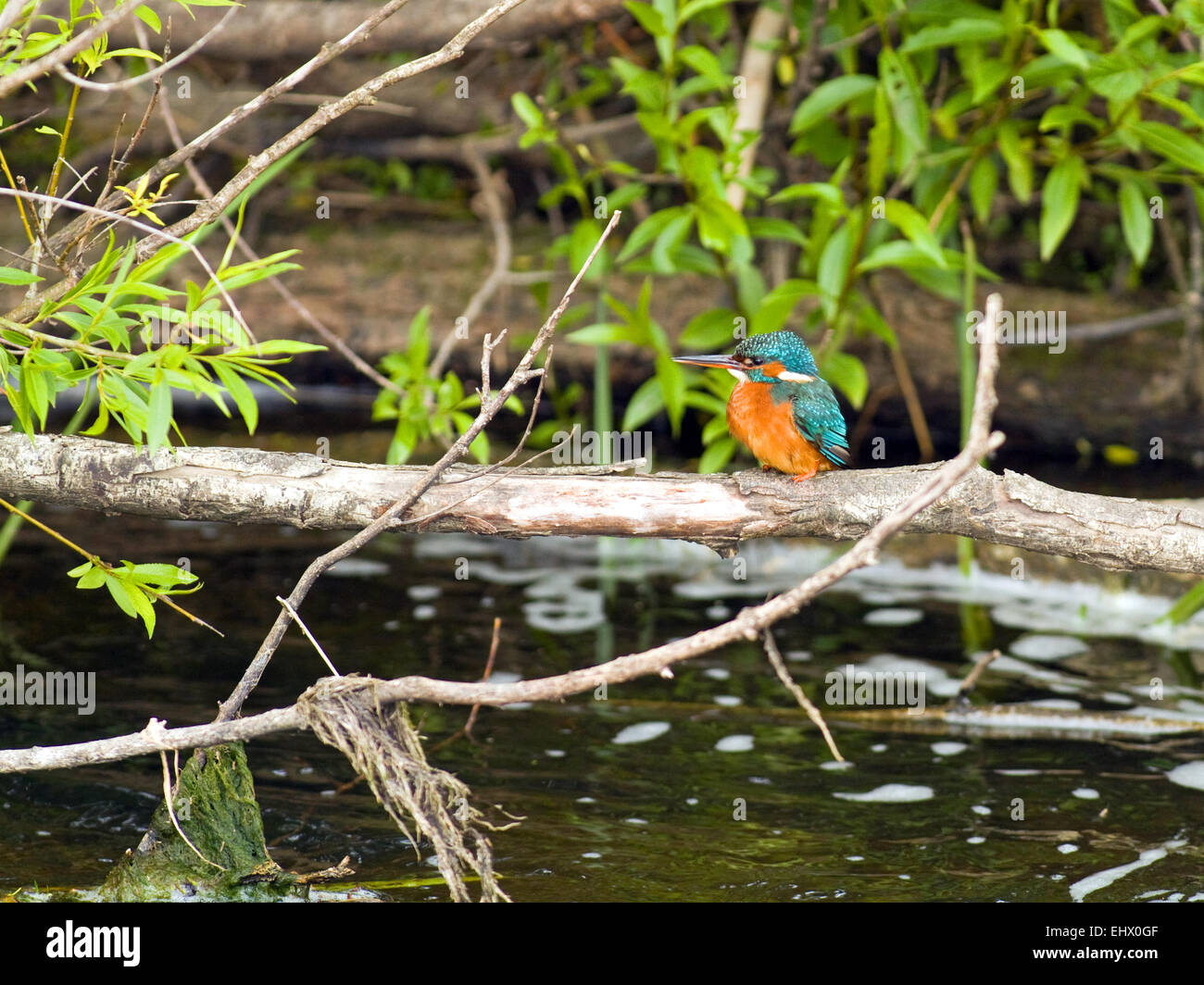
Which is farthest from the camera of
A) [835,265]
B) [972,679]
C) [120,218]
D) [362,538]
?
[835,265]

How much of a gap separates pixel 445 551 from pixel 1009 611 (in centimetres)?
253

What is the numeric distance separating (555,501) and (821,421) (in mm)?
868

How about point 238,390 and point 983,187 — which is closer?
point 238,390

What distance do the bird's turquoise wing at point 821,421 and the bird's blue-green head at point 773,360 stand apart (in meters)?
0.11

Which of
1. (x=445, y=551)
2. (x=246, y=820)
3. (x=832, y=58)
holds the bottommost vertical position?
(x=246, y=820)

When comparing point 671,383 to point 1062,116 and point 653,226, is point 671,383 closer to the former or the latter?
point 653,226

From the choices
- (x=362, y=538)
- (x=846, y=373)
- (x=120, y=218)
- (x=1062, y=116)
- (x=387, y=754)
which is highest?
(x=1062, y=116)

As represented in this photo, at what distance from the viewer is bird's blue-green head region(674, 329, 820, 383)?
11.9 ft

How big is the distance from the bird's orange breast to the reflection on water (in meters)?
1.01

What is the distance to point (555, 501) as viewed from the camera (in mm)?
2900

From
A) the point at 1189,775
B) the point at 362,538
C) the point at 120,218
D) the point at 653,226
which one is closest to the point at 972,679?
the point at 1189,775
